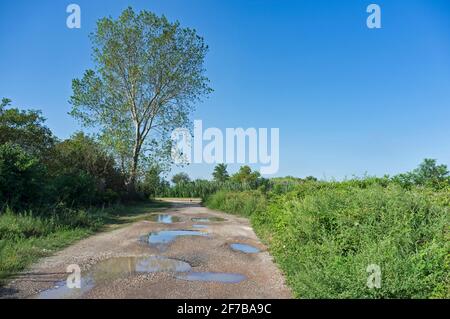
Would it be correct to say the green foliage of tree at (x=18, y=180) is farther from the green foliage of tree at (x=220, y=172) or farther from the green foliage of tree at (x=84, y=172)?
the green foliage of tree at (x=220, y=172)

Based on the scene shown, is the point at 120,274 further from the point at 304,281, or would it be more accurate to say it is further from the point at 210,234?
the point at 210,234

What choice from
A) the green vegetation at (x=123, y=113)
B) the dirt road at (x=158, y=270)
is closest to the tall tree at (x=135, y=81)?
the green vegetation at (x=123, y=113)

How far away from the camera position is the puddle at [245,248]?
9.78m

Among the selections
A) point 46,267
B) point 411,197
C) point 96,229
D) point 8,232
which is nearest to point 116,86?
point 96,229

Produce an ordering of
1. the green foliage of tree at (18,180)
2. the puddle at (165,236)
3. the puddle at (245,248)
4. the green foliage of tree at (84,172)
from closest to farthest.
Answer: the puddle at (245,248) < the puddle at (165,236) < the green foliage of tree at (18,180) < the green foliage of tree at (84,172)

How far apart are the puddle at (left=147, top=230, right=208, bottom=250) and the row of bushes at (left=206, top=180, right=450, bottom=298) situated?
114 inches

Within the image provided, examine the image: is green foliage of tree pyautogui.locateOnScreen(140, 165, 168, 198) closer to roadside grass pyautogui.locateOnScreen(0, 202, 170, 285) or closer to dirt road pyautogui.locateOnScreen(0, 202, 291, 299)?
roadside grass pyautogui.locateOnScreen(0, 202, 170, 285)

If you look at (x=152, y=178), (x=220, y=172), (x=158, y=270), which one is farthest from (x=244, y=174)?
(x=158, y=270)

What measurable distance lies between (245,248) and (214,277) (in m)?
3.27

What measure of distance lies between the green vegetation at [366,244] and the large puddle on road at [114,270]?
89.4 inches

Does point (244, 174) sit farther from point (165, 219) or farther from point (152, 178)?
point (165, 219)

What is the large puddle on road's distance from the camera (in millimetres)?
5820

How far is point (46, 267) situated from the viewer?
741cm
